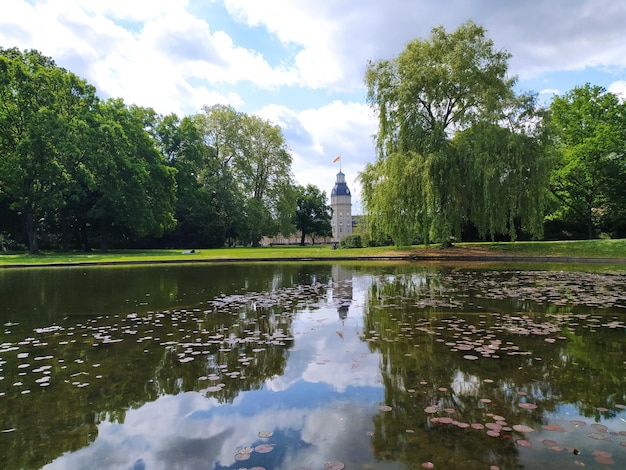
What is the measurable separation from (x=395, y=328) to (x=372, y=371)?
2360 millimetres

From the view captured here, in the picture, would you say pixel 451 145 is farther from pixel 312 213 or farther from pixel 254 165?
pixel 312 213

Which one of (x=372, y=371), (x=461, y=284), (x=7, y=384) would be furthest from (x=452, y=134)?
(x=7, y=384)

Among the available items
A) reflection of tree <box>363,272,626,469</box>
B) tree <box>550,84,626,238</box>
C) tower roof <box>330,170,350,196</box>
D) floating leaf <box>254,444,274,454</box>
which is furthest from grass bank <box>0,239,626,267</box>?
tower roof <box>330,170,350,196</box>

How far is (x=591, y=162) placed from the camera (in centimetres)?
3375

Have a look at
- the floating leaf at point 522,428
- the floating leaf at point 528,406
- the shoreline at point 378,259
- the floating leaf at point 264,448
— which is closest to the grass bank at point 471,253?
the shoreline at point 378,259

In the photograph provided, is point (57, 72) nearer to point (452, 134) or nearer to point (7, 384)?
point (452, 134)

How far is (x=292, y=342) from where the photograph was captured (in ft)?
21.1

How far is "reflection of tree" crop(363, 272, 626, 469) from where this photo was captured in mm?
3223

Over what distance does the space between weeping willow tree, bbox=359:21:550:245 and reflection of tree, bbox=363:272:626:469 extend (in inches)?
721

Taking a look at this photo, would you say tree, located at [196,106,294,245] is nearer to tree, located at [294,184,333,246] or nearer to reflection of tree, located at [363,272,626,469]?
tree, located at [294,184,333,246]

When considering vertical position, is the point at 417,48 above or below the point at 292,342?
above

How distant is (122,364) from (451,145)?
26.3 m

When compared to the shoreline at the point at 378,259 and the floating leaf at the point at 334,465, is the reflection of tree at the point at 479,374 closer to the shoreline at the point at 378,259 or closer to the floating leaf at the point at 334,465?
the floating leaf at the point at 334,465

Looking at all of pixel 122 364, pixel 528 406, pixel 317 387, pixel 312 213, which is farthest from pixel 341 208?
pixel 528 406
